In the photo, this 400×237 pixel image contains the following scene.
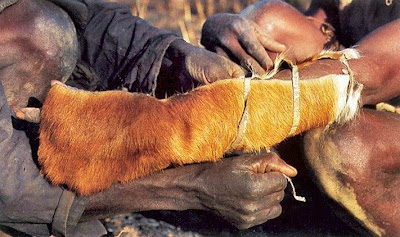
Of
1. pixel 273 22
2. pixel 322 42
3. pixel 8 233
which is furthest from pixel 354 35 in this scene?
pixel 8 233

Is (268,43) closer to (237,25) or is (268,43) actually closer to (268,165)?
(237,25)

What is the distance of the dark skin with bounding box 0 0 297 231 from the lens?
5.12ft

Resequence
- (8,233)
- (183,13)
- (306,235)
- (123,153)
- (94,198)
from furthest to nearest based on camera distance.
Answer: (183,13), (306,235), (8,233), (94,198), (123,153)

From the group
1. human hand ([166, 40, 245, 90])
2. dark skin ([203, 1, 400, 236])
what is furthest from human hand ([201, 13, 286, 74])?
dark skin ([203, 1, 400, 236])

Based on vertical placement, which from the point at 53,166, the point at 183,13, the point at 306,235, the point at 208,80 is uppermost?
the point at 208,80

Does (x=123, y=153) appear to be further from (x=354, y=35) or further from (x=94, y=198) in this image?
(x=354, y=35)

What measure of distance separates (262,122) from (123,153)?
13.1 inches

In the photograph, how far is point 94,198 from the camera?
63.7 inches

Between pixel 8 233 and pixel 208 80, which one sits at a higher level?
pixel 208 80

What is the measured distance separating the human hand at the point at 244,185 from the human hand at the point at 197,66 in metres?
0.23

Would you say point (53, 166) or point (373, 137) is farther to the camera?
point (373, 137)

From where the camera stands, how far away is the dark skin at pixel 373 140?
65.5 inches

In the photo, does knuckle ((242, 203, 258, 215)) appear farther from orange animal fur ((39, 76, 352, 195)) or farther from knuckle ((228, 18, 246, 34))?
knuckle ((228, 18, 246, 34))

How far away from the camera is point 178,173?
1604mm
